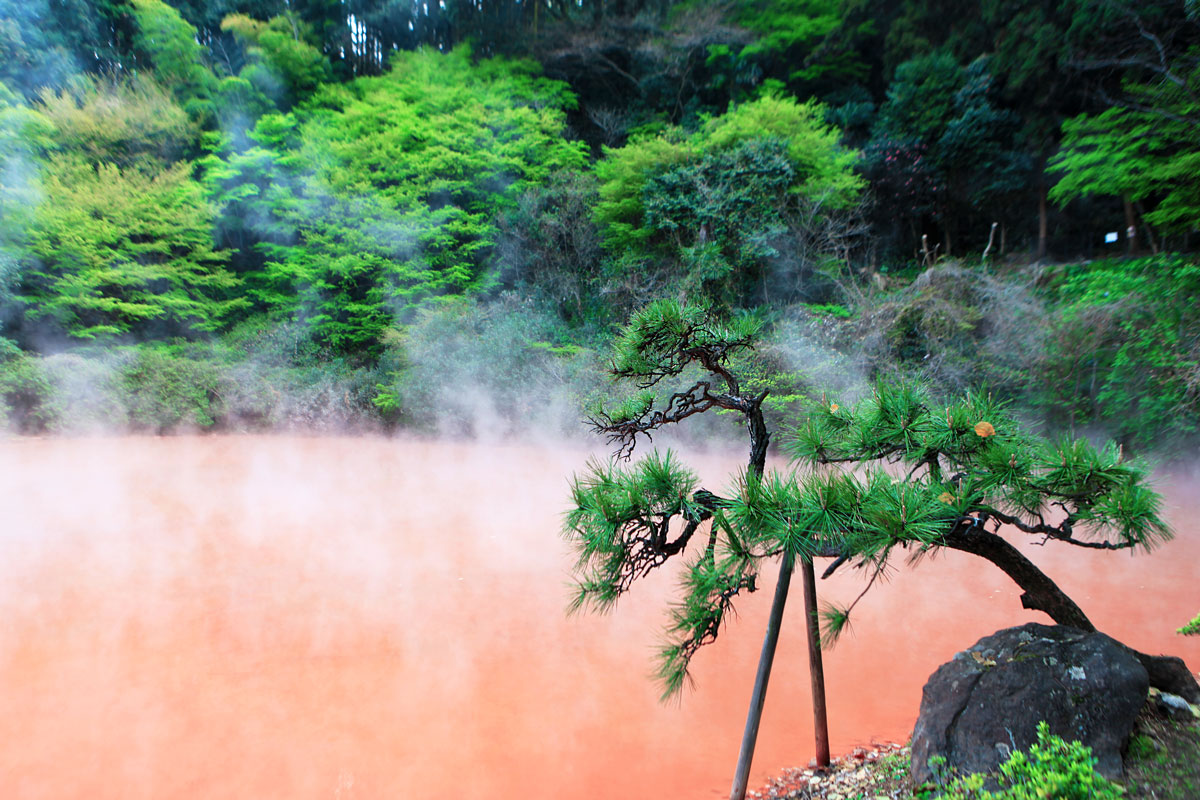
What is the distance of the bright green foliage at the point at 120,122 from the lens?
30.5 feet

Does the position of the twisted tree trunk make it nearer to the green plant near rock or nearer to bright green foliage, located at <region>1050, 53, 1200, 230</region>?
the green plant near rock

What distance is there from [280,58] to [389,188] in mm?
3162

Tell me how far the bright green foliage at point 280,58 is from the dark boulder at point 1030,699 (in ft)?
39.7

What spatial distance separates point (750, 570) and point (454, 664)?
1.72 m

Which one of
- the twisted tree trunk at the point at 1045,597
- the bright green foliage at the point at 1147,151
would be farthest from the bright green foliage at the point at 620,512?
the bright green foliage at the point at 1147,151

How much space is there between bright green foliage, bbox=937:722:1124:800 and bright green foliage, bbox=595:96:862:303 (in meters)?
6.50

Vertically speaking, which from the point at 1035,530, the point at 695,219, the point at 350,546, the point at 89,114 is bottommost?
the point at 350,546

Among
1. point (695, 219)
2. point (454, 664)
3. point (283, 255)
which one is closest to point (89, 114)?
point (283, 255)

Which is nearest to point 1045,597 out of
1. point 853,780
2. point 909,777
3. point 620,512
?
point 909,777

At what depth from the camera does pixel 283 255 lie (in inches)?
396

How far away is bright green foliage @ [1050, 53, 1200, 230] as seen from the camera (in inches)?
230

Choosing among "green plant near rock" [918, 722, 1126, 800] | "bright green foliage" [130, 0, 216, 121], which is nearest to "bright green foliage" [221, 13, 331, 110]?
"bright green foliage" [130, 0, 216, 121]

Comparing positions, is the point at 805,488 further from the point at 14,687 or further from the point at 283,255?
the point at 283,255

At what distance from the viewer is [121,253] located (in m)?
9.16
